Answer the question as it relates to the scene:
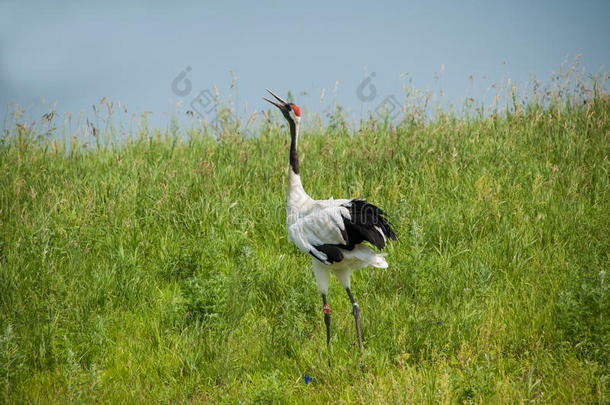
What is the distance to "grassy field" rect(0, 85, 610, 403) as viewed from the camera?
16.9 ft

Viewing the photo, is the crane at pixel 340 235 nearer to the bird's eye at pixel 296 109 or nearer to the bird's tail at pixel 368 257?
the bird's tail at pixel 368 257

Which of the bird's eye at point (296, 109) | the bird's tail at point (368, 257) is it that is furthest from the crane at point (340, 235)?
the bird's eye at point (296, 109)

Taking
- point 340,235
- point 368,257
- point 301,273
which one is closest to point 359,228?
point 340,235

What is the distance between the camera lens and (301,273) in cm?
676

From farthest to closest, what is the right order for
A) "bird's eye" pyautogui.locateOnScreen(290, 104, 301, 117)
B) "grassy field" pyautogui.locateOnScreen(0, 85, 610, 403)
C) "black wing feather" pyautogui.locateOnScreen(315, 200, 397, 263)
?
"bird's eye" pyautogui.locateOnScreen(290, 104, 301, 117)
"black wing feather" pyautogui.locateOnScreen(315, 200, 397, 263)
"grassy field" pyautogui.locateOnScreen(0, 85, 610, 403)

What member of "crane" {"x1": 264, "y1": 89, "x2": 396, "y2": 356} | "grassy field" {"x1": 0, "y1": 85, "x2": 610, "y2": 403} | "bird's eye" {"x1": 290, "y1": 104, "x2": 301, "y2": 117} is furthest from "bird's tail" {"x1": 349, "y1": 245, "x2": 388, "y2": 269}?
"bird's eye" {"x1": 290, "y1": 104, "x2": 301, "y2": 117}

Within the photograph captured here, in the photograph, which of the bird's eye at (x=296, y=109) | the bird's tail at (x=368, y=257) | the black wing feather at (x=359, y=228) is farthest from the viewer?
the bird's eye at (x=296, y=109)

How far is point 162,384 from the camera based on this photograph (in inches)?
216

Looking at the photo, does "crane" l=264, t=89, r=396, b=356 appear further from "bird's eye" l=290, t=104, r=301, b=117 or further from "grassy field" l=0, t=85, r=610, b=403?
"bird's eye" l=290, t=104, r=301, b=117

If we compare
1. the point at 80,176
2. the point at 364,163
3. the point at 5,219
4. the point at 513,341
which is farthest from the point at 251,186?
the point at 513,341

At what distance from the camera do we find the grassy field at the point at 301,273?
5.15 meters

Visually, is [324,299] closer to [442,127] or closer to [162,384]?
[162,384]

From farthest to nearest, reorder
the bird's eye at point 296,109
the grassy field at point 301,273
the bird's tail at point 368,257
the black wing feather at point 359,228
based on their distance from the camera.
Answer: the bird's eye at point 296,109
the bird's tail at point 368,257
the black wing feather at point 359,228
the grassy field at point 301,273

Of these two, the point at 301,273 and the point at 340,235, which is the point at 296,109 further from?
the point at 301,273
